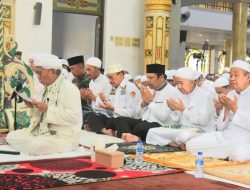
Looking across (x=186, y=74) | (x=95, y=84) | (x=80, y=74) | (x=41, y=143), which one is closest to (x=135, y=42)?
(x=80, y=74)

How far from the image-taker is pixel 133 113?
6.93 meters

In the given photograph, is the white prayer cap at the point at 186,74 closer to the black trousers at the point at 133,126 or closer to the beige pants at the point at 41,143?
the black trousers at the point at 133,126

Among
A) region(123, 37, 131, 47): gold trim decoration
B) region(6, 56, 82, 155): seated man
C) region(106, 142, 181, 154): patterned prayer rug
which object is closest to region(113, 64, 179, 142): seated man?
region(106, 142, 181, 154): patterned prayer rug

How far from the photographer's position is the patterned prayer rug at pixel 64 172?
3.62m

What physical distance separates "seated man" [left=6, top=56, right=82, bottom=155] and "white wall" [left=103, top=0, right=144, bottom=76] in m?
4.98

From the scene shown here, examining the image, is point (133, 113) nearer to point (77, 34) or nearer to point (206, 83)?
point (206, 83)

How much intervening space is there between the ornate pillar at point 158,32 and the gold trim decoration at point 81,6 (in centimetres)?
115

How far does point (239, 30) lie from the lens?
1299 centimetres

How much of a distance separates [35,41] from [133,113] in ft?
10.1

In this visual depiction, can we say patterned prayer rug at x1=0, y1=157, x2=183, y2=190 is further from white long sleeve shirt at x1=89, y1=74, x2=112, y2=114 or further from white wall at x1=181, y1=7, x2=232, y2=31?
white wall at x1=181, y1=7, x2=232, y2=31

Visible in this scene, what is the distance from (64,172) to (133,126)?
8.22ft

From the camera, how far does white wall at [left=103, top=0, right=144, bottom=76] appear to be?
1009 cm

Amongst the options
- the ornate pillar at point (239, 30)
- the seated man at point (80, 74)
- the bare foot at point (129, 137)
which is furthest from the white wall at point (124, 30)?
the bare foot at point (129, 137)

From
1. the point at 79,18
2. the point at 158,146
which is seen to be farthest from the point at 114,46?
the point at 158,146
